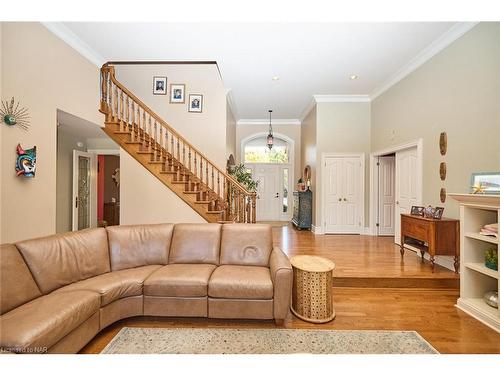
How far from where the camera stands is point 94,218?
19.8 ft

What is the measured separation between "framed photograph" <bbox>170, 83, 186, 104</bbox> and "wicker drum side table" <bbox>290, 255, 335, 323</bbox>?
4601 mm

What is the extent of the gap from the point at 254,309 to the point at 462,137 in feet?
11.8

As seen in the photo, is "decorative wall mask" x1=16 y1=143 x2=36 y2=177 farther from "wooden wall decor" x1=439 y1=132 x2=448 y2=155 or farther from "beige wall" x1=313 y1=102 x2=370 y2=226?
"wooden wall decor" x1=439 y1=132 x2=448 y2=155

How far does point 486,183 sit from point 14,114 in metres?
5.57

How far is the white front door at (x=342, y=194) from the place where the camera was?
5.61 metres

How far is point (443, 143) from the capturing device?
3385 mm

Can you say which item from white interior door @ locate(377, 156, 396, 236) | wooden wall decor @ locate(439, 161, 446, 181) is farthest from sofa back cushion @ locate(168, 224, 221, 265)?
white interior door @ locate(377, 156, 396, 236)

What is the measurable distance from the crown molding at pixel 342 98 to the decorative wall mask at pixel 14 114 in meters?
5.47

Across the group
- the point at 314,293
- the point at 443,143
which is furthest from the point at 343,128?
the point at 314,293

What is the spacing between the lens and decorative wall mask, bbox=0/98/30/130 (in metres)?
2.59

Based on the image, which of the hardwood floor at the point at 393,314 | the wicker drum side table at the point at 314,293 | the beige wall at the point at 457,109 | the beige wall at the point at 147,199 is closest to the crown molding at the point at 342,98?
the beige wall at the point at 457,109

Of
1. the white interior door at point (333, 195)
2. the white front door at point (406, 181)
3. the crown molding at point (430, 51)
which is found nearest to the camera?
the crown molding at point (430, 51)

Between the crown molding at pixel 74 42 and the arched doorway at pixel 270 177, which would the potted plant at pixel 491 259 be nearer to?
the arched doorway at pixel 270 177
